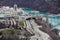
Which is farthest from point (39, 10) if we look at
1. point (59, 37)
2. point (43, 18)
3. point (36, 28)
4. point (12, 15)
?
point (59, 37)

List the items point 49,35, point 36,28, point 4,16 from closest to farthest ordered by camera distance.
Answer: point 49,35, point 36,28, point 4,16

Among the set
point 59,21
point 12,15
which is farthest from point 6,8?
point 59,21

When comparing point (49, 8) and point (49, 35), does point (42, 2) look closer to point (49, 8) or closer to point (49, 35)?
point (49, 8)

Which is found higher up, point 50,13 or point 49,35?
point 49,35

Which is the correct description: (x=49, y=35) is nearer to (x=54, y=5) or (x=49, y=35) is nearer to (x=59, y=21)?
(x=54, y=5)

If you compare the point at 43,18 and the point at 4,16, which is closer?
the point at 4,16

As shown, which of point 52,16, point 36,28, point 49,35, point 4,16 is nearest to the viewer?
point 49,35
